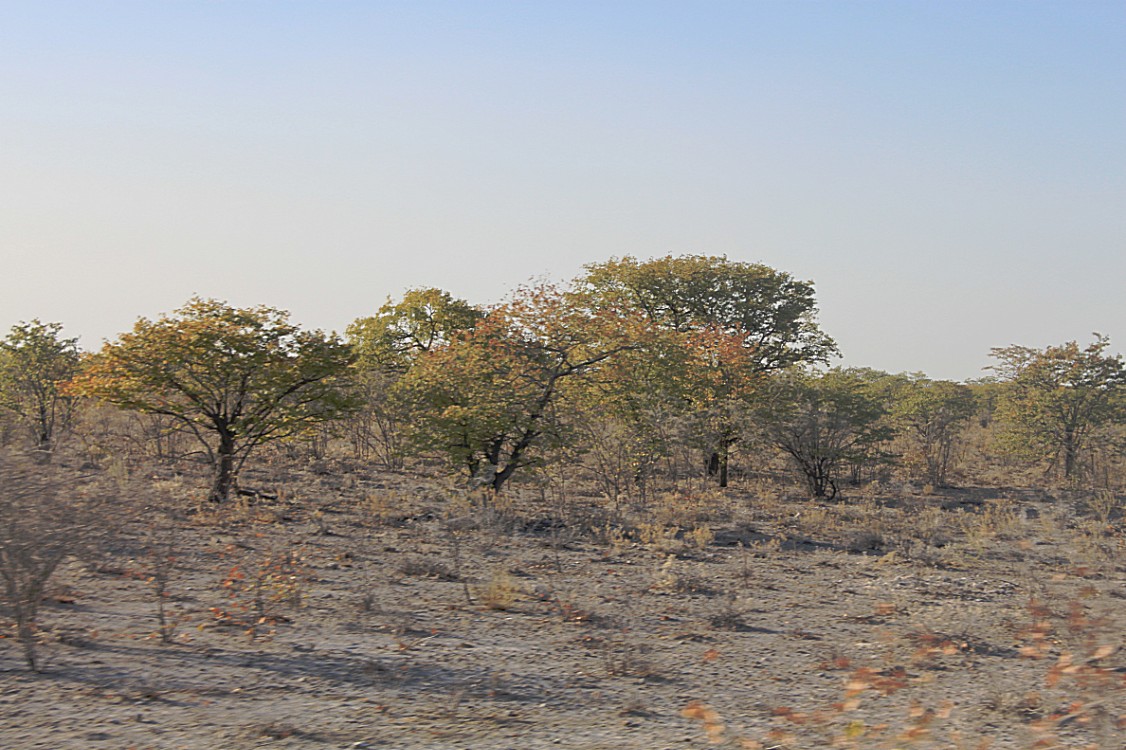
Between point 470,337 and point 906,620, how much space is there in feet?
33.8

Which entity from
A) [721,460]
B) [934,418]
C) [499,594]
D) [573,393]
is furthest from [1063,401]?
[499,594]

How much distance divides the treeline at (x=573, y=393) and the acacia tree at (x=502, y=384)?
0.04 metres

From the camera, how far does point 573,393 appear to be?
62.9 ft

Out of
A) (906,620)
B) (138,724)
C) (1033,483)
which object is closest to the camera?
(138,724)

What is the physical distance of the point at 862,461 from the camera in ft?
73.6

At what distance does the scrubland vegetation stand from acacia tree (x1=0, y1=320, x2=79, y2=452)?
0.21ft

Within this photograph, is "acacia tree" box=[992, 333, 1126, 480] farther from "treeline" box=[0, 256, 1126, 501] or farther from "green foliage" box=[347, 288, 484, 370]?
"green foliage" box=[347, 288, 484, 370]

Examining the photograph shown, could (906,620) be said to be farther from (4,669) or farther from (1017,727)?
(4,669)

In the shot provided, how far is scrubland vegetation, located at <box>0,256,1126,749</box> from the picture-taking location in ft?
19.8

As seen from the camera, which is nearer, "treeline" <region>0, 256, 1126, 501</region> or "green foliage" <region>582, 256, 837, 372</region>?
"treeline" <region>0, 256, 1126, 501</region>

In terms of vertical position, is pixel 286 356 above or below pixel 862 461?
above

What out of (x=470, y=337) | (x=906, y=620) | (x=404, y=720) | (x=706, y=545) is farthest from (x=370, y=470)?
(x=404, y=720)

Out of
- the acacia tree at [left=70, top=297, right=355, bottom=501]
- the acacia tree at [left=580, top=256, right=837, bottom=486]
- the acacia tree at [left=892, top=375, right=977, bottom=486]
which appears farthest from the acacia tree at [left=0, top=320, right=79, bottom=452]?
the acacia tree at [left=892, top=375, right=977, bottom=486]

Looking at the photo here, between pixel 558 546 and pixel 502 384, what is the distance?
390 centimetres
